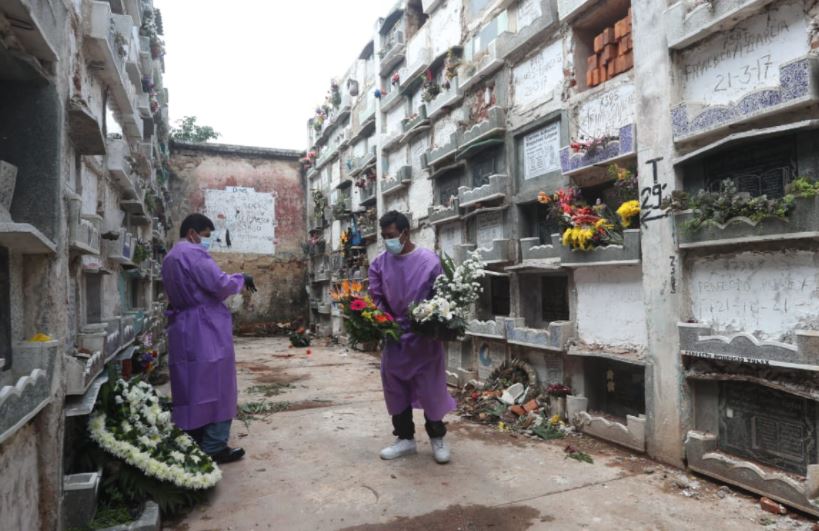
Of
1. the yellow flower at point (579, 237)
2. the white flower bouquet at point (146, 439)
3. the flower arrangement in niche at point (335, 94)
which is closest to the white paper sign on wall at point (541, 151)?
the yellow flower at point (579, 237)

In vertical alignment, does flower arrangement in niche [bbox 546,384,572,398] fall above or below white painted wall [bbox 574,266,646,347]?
below

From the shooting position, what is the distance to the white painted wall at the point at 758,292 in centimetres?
346

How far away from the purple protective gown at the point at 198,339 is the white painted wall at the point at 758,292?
3782 millimetres

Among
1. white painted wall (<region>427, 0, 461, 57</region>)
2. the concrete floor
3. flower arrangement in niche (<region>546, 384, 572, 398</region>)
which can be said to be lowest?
the concrete floor

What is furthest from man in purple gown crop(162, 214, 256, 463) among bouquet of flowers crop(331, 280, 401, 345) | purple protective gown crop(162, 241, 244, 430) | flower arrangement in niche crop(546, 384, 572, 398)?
flower arrangement in niche crop(546, 384, 572, 398)

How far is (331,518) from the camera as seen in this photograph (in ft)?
10.3

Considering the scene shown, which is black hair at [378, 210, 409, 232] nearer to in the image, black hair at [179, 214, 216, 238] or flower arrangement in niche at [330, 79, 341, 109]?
black hair at [179, 214, 216, 238]

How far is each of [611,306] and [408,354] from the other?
2.33 m

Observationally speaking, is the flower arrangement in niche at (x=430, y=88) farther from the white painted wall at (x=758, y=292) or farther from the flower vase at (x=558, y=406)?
the white painted wall at (x=758, y=292)

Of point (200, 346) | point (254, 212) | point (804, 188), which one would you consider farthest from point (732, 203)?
point (254, 212)

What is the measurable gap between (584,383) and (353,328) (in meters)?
2.84

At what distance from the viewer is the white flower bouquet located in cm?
316

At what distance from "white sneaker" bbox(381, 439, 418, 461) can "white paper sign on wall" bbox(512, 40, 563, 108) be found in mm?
4289

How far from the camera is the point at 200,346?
12.8 ft
